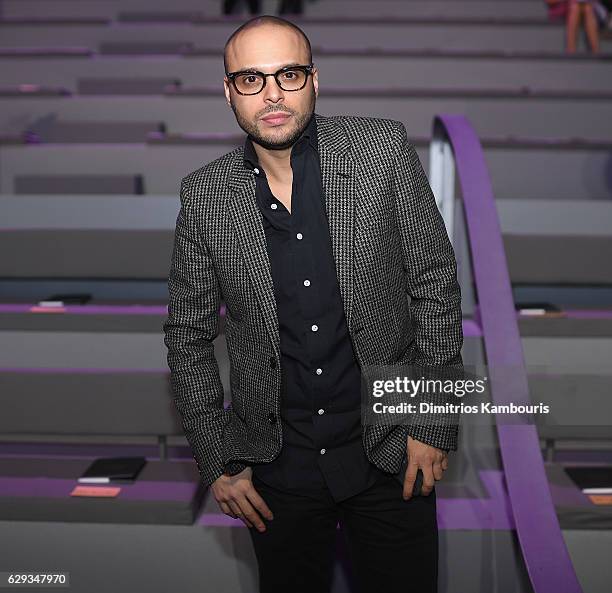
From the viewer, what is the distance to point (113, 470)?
6.04 feet

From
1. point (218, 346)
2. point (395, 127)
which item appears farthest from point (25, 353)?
point (395, 127)

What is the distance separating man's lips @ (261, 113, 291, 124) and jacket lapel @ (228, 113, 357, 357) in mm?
97

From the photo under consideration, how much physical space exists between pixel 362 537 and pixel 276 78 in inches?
30.6

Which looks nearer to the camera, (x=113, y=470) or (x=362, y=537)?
(x=362, y=537)

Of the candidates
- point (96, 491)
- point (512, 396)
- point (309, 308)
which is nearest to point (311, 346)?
point (309, 308)

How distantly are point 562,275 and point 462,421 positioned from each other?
26.5 inches

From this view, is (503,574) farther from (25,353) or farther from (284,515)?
(25,353)

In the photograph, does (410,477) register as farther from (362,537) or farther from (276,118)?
(276,118)

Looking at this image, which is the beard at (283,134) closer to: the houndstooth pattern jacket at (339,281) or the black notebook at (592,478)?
the houndstooth pattern jacket at (339,281)

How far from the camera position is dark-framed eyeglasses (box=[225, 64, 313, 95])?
119cm

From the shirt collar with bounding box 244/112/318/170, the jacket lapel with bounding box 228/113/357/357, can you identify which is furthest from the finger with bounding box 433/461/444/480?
the shirt collar with bounding box 244/112/318/170

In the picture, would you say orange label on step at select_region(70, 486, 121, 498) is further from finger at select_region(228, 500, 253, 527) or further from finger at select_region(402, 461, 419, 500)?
finger at select_region(402, 461, 419, 500)

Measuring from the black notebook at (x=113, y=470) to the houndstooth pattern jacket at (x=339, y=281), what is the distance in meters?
0.58

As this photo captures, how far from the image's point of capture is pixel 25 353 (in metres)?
2.18
